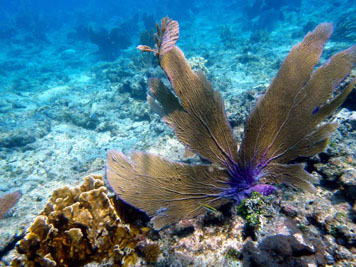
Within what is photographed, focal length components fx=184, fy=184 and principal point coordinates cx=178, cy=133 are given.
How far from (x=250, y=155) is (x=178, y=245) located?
134 centimetres

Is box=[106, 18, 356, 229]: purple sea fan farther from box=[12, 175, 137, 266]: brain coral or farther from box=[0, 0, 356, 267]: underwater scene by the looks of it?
box=[12, 175, 137, 266]: brain coral

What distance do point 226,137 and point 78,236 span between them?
1855mm

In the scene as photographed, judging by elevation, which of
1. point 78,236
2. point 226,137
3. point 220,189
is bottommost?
point 78,236

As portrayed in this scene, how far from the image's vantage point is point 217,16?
2944 cm

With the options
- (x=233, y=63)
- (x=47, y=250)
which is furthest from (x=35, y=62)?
(x=47, y=250)

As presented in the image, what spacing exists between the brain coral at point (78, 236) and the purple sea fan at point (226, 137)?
0.30 m

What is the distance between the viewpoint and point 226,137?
2193mm

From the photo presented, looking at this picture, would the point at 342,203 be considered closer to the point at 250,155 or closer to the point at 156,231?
the point at 250,155

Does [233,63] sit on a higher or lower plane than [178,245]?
higher

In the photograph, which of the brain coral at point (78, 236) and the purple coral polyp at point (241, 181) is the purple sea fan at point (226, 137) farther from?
the brain coral at point (78, 236)

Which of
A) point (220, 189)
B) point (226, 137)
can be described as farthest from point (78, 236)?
point (226, 137)

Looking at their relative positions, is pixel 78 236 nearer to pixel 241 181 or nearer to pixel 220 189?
pixel 220 189

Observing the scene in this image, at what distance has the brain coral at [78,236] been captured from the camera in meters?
1.79

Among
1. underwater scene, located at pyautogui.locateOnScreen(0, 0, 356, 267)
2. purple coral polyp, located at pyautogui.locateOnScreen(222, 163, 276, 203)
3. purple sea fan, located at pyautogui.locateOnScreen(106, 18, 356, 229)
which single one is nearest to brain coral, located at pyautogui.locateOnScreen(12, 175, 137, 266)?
underwater scene, located at pyautogui.locateOnScreen(0, 0, 356, 267)
